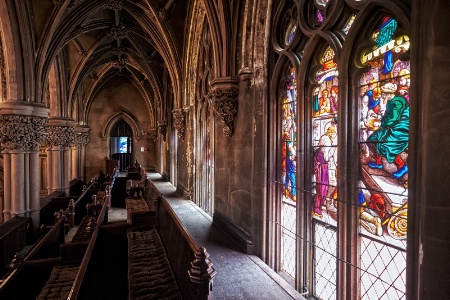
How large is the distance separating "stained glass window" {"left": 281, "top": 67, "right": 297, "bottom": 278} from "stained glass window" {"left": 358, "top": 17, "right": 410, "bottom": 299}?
102 centimetres

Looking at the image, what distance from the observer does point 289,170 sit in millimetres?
3564

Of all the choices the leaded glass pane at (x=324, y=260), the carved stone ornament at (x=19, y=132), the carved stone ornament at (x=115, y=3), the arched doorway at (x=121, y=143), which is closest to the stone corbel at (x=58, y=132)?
the carved stone ornament at (x=19, y=132)

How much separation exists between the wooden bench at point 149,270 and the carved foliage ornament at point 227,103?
210 centimetres

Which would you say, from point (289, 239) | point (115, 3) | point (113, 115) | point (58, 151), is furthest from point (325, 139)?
point (113, 115)

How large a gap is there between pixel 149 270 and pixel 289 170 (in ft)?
6.46

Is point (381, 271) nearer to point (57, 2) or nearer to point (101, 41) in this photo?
point (57, 2)

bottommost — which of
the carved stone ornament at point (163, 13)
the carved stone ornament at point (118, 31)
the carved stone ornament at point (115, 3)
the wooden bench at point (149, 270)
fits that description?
the wooden bench at point (149, 270)

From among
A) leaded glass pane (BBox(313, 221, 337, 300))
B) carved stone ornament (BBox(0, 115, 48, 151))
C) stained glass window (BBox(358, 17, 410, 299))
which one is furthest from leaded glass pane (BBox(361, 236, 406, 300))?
carved stone ornament (BBox(0, 115, 48, 151))

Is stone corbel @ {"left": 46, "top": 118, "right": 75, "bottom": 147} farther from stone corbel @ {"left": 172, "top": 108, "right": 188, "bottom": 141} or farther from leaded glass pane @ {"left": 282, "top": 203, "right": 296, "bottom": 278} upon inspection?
leaded glass pane @ {"left": 282, "top": 203, "right": 296, "bottom": 278}

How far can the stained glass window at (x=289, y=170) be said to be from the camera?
346 cm

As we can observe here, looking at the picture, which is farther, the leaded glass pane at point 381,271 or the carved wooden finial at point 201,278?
the leaded glass pane at point 381,271

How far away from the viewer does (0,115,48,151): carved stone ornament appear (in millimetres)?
7066

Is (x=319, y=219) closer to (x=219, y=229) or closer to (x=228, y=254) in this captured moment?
(x=228, y=254)

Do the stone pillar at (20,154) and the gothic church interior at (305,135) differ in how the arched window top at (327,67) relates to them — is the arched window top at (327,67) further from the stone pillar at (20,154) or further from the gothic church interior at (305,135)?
the stone pillar at (20,154)
